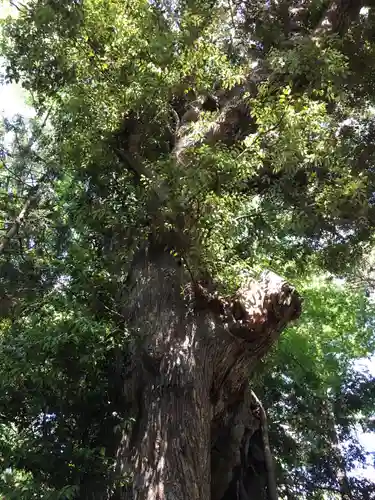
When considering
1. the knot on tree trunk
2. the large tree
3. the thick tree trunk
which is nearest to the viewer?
the thick tree trunk

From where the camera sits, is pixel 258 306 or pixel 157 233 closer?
pixel 258 306

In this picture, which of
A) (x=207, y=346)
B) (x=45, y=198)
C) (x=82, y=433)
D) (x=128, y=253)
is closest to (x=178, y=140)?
(x=128, y=253)

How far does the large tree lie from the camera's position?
13.9 ft

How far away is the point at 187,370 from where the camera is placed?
4.62m

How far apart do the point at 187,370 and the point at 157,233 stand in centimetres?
152

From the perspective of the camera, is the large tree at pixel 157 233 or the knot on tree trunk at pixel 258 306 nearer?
the large tree at pixel 157 233

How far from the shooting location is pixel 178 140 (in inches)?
249

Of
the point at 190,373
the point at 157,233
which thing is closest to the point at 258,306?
the point at 190,373

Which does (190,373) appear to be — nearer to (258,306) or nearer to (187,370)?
(187,370)

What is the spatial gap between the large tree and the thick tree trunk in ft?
0.06

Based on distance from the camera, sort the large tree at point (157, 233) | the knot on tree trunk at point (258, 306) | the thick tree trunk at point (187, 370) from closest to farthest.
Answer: the thick tree trunk at point (187, 370), the large tree at point (157, 233), the knot on tree trunk at point (258, 306)

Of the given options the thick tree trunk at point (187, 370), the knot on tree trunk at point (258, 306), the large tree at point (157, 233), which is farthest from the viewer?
the knot on tree trunk at point (258, 306)

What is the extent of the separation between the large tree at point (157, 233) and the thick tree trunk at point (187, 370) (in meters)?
0.02

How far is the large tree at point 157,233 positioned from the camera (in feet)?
13.9
